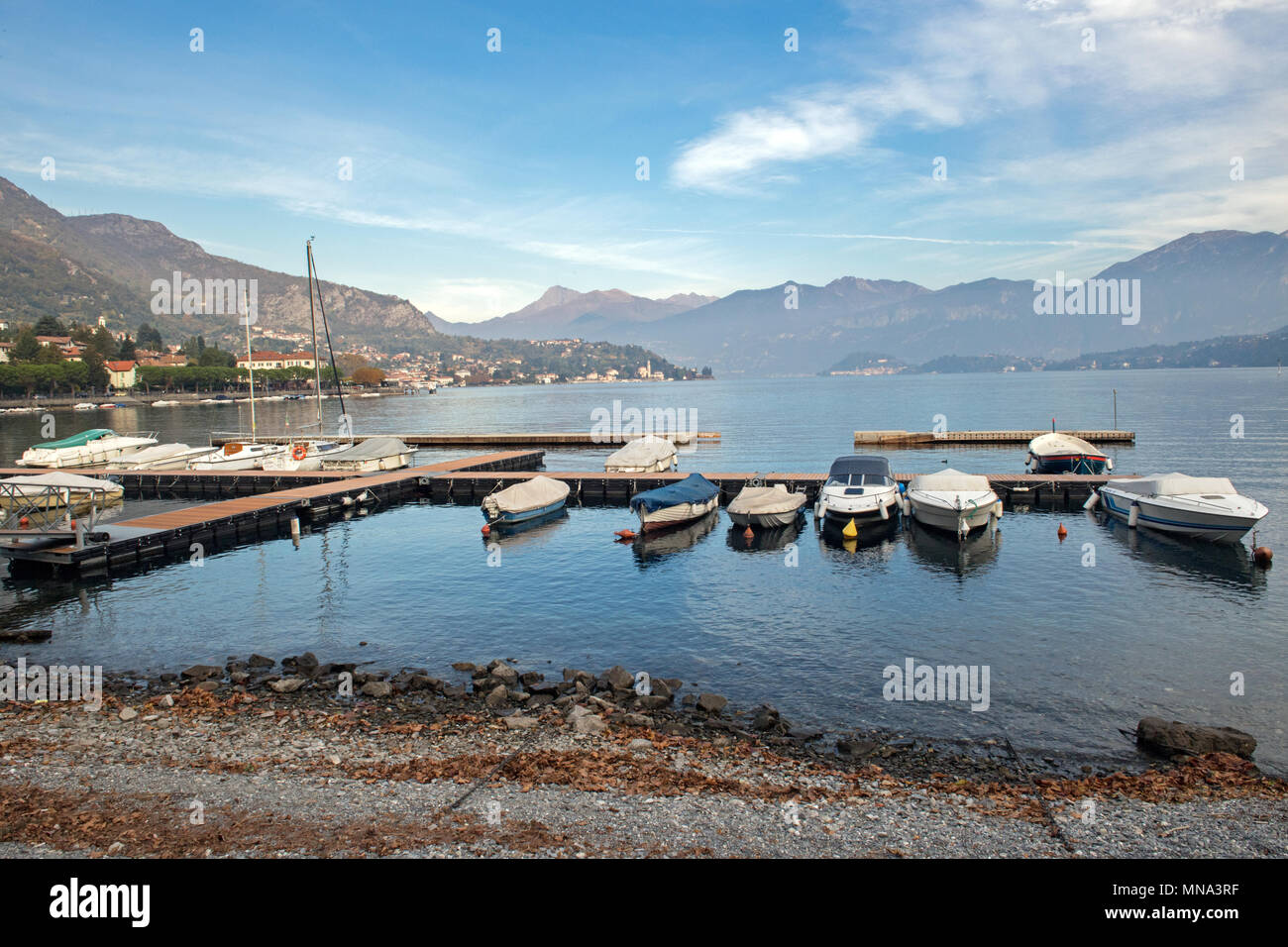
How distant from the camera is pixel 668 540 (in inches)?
1602

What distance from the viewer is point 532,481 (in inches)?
1833

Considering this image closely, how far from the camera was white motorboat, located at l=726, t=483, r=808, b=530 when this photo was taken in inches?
1623

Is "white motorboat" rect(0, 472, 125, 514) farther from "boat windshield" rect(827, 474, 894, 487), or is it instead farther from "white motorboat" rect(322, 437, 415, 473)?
"boat windshield" rect(827, 474, 894, 487)

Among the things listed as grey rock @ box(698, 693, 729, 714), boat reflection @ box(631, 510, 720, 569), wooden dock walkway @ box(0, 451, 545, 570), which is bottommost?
grey rock @ box(698, 693, 729, 714)

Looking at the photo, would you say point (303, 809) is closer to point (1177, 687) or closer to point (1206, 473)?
point (1177, 687)

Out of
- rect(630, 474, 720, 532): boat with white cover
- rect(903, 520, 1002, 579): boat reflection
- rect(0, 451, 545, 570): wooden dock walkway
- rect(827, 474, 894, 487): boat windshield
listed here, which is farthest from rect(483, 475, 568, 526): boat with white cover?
rect(903, 520, 1002, 579): boat reflection

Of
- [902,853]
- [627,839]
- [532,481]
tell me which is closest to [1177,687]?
[902,853]

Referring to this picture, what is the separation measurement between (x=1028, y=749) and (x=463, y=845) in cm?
1247

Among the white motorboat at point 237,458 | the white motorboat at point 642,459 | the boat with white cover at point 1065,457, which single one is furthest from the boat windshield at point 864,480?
the white motorboat at point 237,458

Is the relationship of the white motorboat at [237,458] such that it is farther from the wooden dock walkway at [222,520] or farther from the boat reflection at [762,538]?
the boat reflection at [762,538]

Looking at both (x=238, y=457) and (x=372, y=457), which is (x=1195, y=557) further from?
(x=238, y=457)

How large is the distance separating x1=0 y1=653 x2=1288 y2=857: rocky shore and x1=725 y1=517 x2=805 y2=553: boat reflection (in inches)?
744

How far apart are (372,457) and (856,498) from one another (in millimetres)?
38974

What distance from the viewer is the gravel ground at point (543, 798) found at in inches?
471
